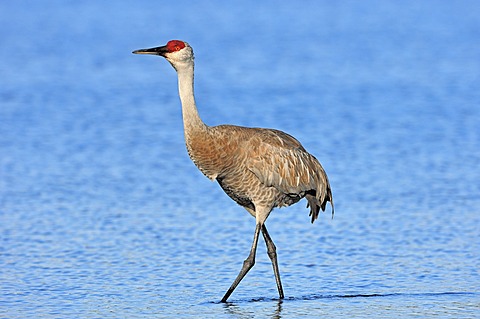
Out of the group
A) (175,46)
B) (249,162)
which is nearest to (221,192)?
(249,162)

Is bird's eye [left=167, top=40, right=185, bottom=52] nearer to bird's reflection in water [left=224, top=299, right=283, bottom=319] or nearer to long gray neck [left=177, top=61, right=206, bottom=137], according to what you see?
long gray neck [left=177, top=61, right=206, bottom=137]

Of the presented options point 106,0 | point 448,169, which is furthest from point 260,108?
point 106,0

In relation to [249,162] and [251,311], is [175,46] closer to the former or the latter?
[249,162]

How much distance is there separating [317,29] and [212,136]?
25.9m

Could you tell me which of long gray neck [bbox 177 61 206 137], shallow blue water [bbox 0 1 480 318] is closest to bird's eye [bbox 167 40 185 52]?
long gray neck [bbox 177 61 206 137]

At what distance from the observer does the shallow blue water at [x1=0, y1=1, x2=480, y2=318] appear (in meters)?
8.81

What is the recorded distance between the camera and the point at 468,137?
1591 cm

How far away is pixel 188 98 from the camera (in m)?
8.46

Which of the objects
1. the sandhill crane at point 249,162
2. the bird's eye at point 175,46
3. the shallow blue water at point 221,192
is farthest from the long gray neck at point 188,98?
the shallow blue water at point 221,192

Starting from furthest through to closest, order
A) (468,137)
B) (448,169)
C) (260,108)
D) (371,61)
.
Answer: (371,61), (260,108), (468,137), (448,169)

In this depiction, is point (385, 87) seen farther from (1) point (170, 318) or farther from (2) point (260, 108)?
(1) point (170, 318)

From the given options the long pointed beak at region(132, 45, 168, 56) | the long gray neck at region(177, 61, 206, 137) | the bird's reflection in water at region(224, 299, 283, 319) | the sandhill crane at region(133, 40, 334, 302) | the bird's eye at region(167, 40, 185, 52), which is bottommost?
the bird's reflection in water at region(224, 299, 283, 319)

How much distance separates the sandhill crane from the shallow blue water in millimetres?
645

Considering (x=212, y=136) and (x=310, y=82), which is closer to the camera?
(x=212, y=136)
